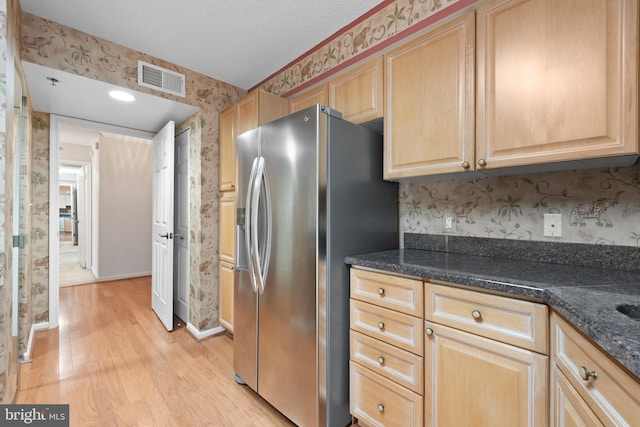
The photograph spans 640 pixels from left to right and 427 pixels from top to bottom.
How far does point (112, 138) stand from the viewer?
488cm

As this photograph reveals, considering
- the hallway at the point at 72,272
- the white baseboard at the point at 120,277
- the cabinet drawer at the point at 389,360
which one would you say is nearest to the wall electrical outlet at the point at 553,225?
the cabinet drawer at the point at 389,360

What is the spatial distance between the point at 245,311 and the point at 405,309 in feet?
3.50

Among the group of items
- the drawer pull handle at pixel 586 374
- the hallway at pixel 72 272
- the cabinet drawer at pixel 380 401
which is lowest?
the hallway at pixel 72 272

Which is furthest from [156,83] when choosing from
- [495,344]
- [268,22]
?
[495,344]

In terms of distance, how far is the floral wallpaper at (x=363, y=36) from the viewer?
173cm

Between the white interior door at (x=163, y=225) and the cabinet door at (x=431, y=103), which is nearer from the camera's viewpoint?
the cabinet door at (x=431, y=103)

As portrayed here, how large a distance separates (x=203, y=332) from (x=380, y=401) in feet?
6.34

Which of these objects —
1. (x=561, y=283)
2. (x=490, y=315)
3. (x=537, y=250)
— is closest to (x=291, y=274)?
(x=490, y=315)

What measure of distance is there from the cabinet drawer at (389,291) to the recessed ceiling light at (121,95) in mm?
2367

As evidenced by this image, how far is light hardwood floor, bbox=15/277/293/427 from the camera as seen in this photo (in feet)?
5.51

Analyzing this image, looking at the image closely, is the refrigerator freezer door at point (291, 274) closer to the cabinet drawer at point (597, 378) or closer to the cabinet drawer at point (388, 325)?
the cabinet drawer at point (388, 325)

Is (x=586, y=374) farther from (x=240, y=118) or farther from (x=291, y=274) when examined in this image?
(x=240, y=118)

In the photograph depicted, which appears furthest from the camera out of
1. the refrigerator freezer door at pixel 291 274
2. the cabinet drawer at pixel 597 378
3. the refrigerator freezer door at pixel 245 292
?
the refrigerator freezer door at pixel 245 292

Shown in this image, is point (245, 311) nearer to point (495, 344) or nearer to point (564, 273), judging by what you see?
point (495, 344)
